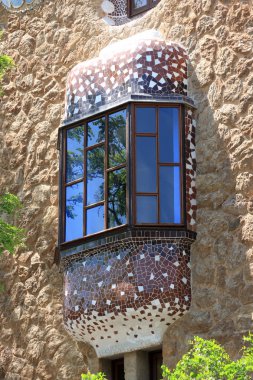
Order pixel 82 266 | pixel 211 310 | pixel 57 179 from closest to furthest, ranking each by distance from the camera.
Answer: pixel 211 310 < pixel 82 266 < pixel 57 179

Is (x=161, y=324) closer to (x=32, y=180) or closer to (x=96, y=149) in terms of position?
(x=96, y=149)

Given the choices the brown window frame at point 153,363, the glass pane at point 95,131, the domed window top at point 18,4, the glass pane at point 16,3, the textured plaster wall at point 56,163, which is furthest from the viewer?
the glass pane at point 16,3

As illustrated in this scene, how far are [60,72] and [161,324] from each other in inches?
150

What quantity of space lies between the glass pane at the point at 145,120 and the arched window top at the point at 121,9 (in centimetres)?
204

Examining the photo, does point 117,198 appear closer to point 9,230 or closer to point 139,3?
point 9,230

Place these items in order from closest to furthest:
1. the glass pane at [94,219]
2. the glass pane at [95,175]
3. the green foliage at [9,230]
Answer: the glass pane at [94,219], the glass pane at [95,175], the green foliage at [9,230]

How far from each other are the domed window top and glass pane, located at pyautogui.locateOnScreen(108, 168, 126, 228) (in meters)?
3.50

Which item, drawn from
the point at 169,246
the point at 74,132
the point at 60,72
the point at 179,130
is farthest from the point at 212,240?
the point at 60,72

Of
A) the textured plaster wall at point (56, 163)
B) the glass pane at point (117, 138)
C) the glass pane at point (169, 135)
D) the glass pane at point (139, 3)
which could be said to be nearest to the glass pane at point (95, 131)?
the glass pane at point (117, 138)

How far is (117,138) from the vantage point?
12.7 metres

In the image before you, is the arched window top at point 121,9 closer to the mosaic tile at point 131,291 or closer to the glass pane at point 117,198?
the glass pane at point 117,198

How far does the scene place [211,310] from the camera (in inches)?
468

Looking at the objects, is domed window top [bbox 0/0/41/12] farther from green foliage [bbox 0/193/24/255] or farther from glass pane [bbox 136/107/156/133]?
glass pane [bbox 136/107/156/133]

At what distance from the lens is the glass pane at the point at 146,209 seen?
12297 mm
